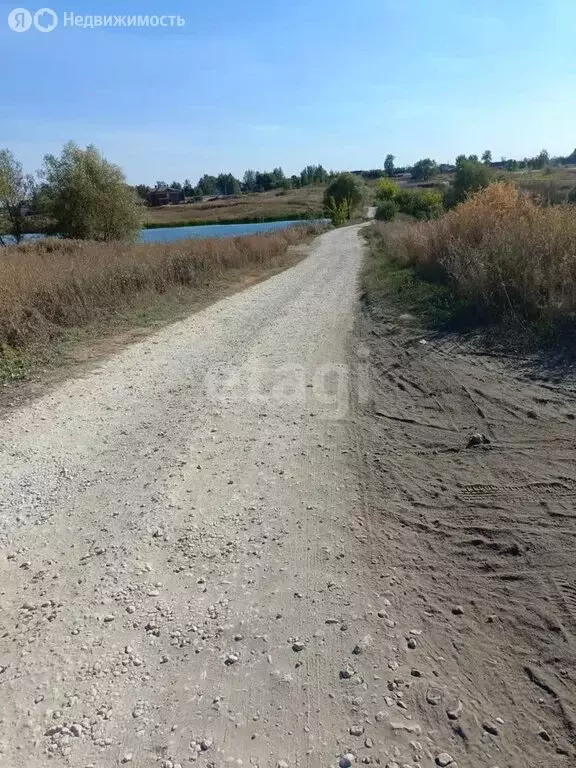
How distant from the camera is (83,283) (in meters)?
10.8

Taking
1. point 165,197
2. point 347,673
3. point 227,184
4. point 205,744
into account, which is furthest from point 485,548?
point 227,184

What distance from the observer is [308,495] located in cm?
422

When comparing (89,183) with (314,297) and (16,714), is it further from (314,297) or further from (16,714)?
(16,714)

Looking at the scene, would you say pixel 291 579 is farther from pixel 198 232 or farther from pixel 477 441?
pixel 198 232

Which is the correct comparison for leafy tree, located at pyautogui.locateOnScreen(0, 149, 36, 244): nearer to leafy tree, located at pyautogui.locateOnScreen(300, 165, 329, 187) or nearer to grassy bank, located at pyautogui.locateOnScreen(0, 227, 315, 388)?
grassy bank, located at pyautogui.locateOnScreen(0, 227, 315, 388)

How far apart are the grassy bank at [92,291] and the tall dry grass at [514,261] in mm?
6082

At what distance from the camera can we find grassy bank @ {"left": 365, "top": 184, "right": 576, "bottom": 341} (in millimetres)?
7484

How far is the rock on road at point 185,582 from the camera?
234 centimetres

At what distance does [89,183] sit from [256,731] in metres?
36.5

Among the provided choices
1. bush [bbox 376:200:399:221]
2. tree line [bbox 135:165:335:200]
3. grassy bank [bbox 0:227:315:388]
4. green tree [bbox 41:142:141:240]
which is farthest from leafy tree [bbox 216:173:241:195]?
grassy bank [bbox 0:227:315:388]

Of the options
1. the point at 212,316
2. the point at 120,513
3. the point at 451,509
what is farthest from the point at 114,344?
the point at 451,509

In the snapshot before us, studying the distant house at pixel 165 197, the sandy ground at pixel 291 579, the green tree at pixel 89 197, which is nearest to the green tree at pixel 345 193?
the green tree at pixel 89 197

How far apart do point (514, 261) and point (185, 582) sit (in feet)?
24.1

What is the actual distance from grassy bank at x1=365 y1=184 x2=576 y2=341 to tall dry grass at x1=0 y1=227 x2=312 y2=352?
17.7ft
